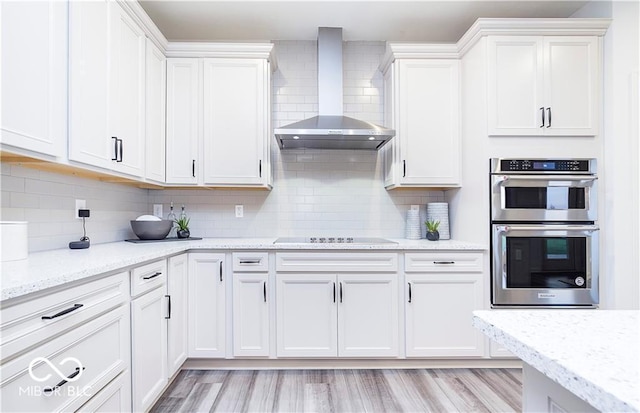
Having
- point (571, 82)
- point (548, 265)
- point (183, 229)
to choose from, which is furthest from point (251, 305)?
point (571, 82)

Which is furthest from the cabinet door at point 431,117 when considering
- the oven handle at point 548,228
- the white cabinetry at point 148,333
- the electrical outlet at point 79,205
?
the electrical outlet at point 79,205

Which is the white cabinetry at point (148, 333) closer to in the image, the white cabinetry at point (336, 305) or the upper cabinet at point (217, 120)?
the white cabinetry at point (336, 305)

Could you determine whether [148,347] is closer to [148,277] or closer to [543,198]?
[148,277]

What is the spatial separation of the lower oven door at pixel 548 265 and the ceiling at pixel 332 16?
5.83ft

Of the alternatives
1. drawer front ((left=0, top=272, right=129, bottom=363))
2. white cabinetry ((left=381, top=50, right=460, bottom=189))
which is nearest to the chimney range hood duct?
white cabinetry ((left=381, top=50, right=460, bottom=189))

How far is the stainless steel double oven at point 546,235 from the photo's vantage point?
7.77 ft

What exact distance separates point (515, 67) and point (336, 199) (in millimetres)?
1724

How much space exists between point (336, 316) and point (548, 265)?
5.08ft

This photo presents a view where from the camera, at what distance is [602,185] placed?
2.37 m

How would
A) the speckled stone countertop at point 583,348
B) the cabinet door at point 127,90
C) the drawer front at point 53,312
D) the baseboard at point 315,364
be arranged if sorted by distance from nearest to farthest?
the speckled stone countertop at point 583,348, the drawer front at point 53,312, the cabinet door at point 127,90, the baseboard at point 315,364

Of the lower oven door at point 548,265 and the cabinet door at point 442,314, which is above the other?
the lower oven door at point 548,265

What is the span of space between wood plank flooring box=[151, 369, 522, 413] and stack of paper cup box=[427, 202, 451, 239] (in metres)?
1.08

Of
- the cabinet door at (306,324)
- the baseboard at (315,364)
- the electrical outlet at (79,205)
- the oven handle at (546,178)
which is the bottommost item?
the baseboard at (315,364)

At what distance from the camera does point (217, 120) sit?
274cm
